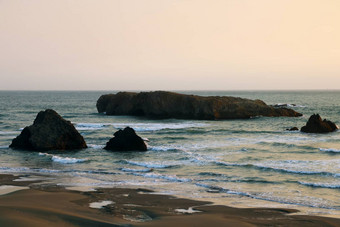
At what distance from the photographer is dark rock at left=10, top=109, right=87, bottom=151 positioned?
96.6 feet

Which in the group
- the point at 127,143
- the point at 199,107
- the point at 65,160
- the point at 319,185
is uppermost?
the point at 199,107

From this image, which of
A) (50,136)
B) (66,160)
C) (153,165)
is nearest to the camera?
(153,165)

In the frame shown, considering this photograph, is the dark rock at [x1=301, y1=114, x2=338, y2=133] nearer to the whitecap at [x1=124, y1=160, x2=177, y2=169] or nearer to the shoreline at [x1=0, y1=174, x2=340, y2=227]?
the whitecap at [x1=124, y1=160, x2=177, y2=169]

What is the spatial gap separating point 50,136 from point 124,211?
17775 millimetres

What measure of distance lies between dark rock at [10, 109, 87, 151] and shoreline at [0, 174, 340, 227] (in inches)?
525

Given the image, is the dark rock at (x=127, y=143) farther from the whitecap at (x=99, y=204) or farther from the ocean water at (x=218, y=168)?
the whitecap at (x=99, y=204)

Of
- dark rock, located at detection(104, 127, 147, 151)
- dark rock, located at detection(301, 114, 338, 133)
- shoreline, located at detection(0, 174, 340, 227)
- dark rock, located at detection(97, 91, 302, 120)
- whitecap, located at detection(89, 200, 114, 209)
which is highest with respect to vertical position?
dark rock, located at detection(97, 91, 302, 120)

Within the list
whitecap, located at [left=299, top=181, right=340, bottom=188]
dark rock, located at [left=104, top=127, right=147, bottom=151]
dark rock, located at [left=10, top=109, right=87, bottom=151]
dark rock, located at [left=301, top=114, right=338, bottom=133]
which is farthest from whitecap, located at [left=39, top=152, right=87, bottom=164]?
dark rock, located at [left=301, top=114, right=338, bottom=133]

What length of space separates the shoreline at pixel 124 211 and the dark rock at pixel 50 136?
43.8 feet

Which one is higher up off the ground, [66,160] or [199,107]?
[199,107]

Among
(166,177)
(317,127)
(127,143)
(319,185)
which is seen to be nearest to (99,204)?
(166,177)

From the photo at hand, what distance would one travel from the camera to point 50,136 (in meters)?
29.7

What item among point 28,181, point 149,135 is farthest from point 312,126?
point 28,181

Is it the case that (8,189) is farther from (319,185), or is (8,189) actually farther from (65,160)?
(319,185)
